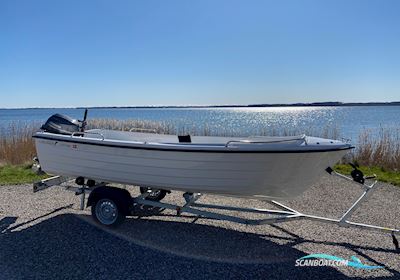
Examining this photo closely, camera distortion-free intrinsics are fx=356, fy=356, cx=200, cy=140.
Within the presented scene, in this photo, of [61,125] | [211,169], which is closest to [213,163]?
[211,169]

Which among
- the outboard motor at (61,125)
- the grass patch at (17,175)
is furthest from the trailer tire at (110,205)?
the grass patch at (17,175)

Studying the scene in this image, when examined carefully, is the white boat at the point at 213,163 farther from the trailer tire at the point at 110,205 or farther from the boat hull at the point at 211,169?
the trailer tire at the point at 110,205

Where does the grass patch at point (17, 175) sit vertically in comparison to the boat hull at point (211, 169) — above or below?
below

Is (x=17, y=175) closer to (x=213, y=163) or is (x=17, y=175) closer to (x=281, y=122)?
(x=213, y=163)

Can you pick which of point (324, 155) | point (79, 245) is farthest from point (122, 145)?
point (324, 155)

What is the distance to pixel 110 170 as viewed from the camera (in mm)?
4508

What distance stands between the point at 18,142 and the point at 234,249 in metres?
9.08

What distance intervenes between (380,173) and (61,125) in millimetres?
6954

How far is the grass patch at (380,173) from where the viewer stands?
7434 mm

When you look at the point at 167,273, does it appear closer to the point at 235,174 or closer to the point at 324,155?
the point at 235,174

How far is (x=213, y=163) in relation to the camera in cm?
390

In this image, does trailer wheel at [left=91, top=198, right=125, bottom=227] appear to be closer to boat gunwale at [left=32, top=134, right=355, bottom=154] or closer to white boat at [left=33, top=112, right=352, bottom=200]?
white boat at [left=33, top=112, right=352, bottom=200]

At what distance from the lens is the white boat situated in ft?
12.2

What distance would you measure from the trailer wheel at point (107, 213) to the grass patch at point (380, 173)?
5.61 m
